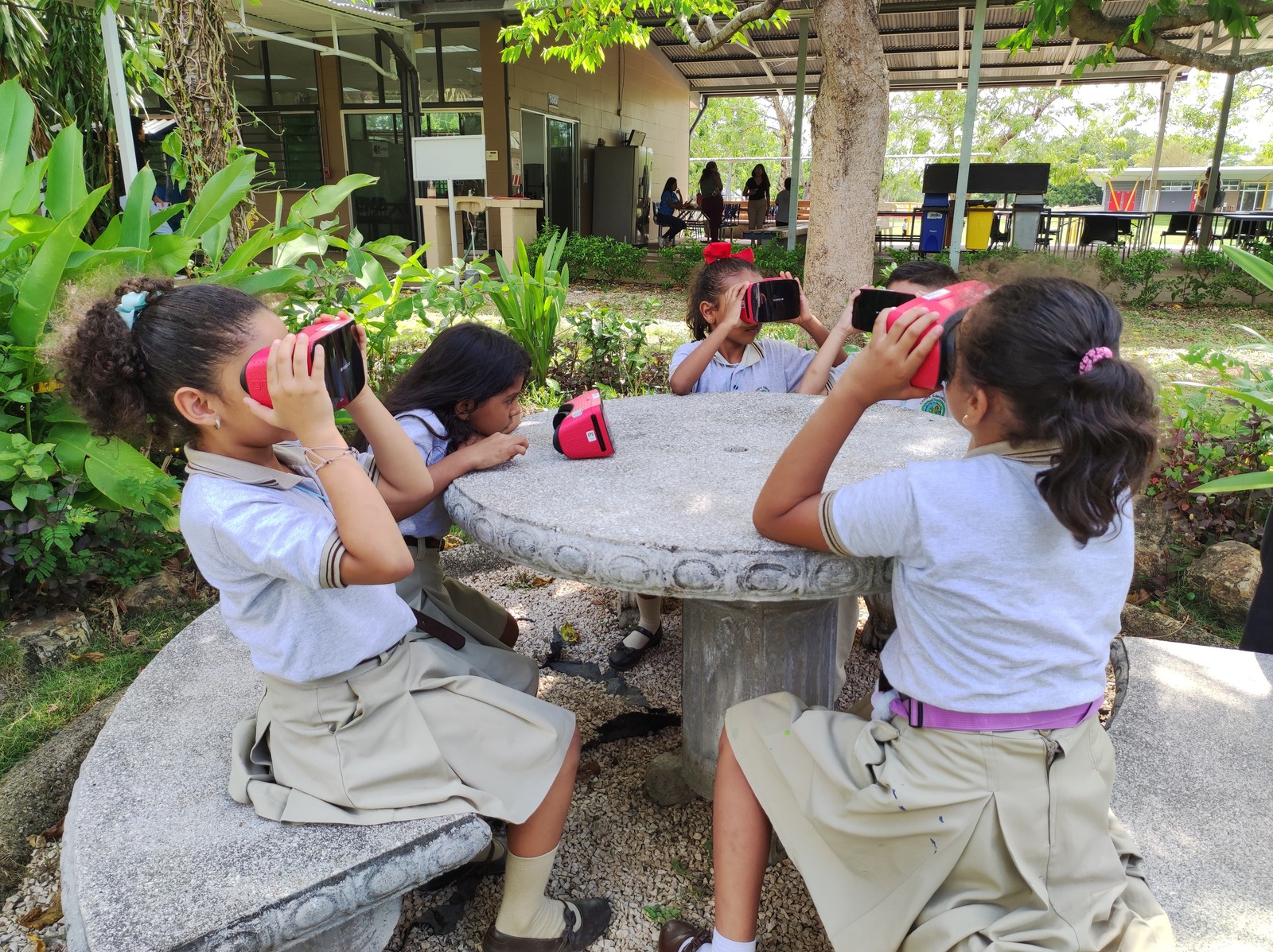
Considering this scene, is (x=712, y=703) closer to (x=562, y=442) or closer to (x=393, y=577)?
(x=562, y=442)

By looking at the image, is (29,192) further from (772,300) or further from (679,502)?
(679,502)

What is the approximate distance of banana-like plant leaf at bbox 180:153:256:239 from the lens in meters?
3.15

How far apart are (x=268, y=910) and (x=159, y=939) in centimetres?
14

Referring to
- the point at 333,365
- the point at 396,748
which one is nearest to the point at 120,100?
the point at 333,365

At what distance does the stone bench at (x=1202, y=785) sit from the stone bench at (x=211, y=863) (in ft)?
3.73

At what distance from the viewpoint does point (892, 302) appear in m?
1.72

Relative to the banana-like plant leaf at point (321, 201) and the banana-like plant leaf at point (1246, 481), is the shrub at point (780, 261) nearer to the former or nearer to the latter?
the banana-like plant leaf at point (321, 201)

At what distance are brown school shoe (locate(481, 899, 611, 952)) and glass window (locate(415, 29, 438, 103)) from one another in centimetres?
1301

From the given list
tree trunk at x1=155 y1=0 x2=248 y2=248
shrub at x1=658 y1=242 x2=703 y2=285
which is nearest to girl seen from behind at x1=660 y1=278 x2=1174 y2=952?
tree trunk at x1=155 y1=0 x2=248 y2=248

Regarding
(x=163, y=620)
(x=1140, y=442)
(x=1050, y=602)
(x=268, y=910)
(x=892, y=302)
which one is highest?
(x=892, y=302)

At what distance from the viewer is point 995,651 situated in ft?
4.13

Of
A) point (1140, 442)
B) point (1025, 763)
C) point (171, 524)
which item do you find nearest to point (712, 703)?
point (1025, 763)

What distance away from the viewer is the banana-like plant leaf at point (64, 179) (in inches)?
116

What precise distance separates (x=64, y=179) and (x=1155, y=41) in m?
7.75
